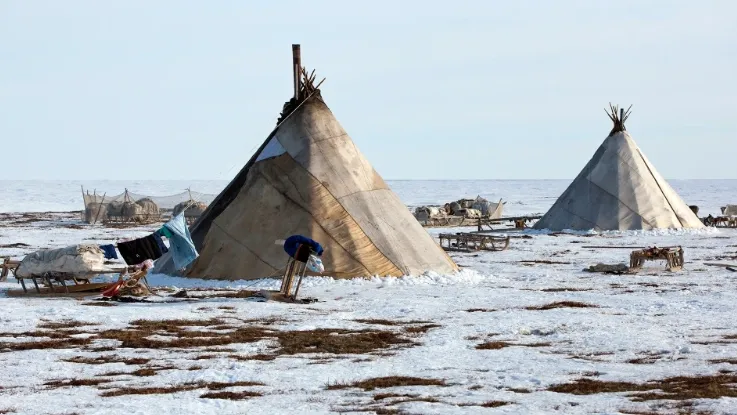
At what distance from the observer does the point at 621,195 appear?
5038 cm

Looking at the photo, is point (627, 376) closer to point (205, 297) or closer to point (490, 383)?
point (490, 383)

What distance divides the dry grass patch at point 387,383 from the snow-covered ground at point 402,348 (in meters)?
0.06

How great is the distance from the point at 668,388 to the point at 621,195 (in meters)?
37.9

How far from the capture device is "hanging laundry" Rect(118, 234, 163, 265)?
86.2ft

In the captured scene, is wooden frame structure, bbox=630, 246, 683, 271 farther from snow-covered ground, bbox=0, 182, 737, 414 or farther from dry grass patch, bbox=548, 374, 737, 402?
dry grass patch, bbox=548, 374, 737, 402

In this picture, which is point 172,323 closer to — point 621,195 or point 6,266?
point 6,266

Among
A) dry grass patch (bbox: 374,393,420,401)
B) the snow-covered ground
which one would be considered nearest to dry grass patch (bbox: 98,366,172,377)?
the snow-covered ground

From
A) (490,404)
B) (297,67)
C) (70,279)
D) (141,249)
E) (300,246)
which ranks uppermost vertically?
(297,67)

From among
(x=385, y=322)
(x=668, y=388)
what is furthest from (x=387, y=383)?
(x=385, y=322)

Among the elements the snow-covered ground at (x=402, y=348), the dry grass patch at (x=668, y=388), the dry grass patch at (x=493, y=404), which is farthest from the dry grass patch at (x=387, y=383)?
the dry grass patch at (x=668, y=388)

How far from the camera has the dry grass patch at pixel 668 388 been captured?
509 inches

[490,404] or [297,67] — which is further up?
[297,67]

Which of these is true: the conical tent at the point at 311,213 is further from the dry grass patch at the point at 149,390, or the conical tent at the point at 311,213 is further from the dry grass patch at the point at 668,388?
the dry grass patch at the point at 668,388

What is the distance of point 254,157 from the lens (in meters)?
30.6
